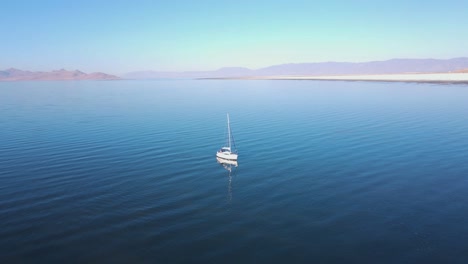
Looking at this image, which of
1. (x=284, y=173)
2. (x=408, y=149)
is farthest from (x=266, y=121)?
(x=284, y=173)

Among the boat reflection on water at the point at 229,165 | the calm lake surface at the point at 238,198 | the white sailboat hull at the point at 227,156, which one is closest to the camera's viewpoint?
the calm lake surface at the point at 238,198

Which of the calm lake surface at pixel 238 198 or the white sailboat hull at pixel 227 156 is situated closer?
the calm lake surface at pixel 238 198

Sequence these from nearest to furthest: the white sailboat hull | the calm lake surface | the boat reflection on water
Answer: the calm lake surface → the boat reflection on water → the white sailboat hull

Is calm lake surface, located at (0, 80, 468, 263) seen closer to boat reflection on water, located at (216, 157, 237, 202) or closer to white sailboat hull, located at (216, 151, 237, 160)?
→ boat reflection on water, located at (216, 157, 237, 202)

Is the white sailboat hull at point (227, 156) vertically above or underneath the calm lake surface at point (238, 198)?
above

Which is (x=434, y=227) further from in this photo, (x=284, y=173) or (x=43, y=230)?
(x=43, y=230)

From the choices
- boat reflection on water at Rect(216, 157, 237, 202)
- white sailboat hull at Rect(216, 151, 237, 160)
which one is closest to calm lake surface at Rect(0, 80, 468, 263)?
boat reflection on water at Rect(216, 157, 237, 202)

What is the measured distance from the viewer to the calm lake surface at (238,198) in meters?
17.6

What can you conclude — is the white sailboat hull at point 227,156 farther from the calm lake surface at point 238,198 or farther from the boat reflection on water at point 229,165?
the calm lake surface at point 238,198

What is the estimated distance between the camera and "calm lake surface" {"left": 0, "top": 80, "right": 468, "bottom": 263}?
57.8 feet

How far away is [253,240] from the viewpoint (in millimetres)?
18453

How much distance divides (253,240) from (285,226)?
2586mm

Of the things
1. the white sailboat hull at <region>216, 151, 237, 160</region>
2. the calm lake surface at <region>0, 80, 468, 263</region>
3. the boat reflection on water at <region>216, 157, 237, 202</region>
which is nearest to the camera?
the calm lake surface at <region>0, 80, 468, 263</region>

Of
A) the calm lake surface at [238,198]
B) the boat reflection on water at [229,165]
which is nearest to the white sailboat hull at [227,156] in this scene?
the boat reflection on water at [229,165]
